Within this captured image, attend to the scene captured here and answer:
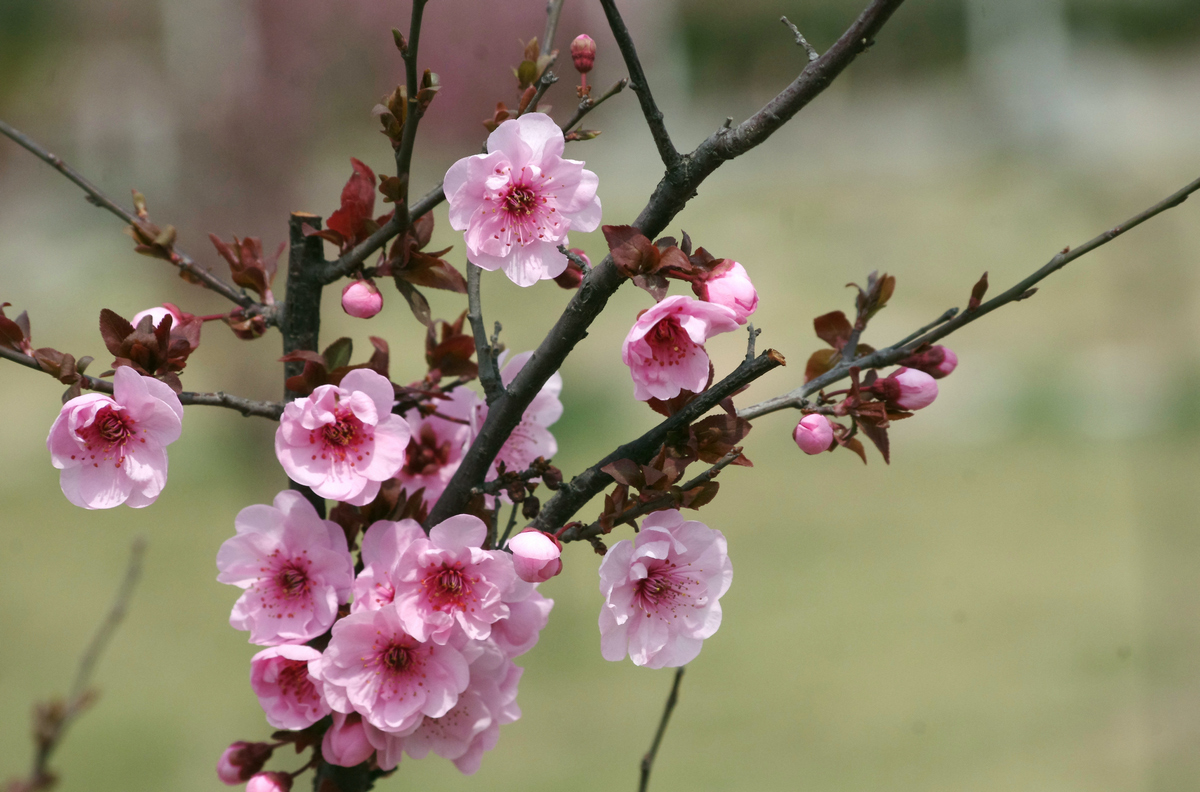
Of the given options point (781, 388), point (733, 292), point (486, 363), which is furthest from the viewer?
point (781, 388)

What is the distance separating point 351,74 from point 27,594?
6.32 ft

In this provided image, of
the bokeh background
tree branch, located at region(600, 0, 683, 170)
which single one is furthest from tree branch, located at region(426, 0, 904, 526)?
the bokeh background

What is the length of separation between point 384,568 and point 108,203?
24 centimetres

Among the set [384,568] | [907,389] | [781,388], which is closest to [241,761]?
[384,568]

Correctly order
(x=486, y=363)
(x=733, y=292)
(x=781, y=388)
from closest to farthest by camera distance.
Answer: (x=733, y=292)
(x=486, y=363)
(x=781, y=388)

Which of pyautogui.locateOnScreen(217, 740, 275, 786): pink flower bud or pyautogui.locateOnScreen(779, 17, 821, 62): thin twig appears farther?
pyautogui.locateOnScreen(217, 740, 275, 786): pink flower bud

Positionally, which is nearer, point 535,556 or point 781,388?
point 535,556

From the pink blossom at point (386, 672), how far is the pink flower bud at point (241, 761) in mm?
97

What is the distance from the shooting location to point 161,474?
1.28ft

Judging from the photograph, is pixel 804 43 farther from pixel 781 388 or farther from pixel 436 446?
A: pixel 781 388

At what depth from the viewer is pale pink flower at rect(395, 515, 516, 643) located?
40cm

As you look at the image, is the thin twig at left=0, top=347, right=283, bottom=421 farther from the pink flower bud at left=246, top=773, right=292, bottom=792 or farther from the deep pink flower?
the deep pink flower

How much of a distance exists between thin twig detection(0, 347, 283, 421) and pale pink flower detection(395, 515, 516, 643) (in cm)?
11

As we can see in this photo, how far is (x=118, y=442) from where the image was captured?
0.39 meters
